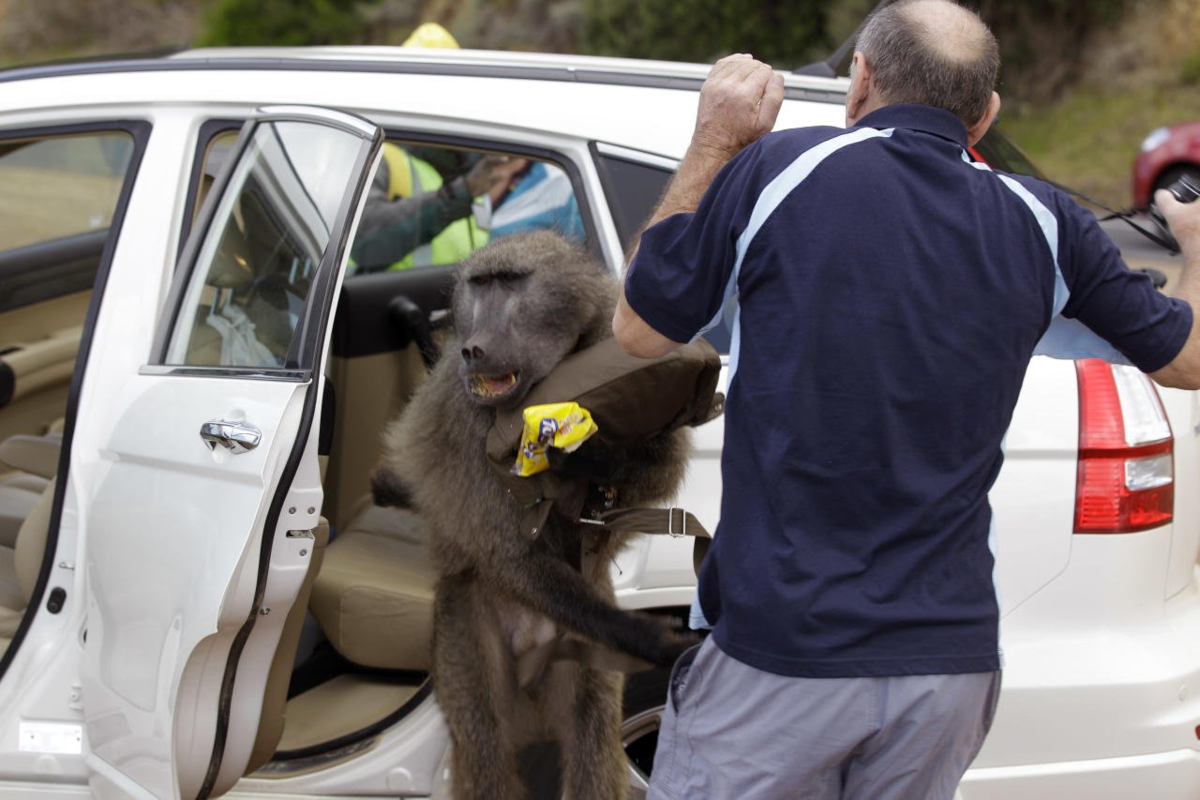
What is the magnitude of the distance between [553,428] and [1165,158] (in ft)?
37.6

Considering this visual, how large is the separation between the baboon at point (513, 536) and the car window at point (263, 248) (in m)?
0.37

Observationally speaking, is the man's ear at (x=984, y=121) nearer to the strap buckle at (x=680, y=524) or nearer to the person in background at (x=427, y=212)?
the strap buckle at (x=680, y=524)

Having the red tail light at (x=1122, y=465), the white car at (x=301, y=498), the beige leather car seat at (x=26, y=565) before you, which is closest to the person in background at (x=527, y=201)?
the white car at (x=301, y=498)

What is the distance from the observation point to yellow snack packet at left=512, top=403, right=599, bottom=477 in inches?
85.7

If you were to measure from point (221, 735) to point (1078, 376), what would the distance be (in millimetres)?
1871

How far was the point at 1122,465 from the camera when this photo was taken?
2.46 metres

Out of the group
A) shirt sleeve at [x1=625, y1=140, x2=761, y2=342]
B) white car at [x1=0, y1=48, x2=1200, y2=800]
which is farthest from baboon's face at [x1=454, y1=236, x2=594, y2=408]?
shirt sleeve at [x1=625, y1=140, x2=761, y2=342]

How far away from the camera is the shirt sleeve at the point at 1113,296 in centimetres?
181

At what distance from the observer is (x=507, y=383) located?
260 centimetres

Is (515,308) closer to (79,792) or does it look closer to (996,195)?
(996,195)

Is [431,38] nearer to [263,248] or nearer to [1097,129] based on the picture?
[263,248]

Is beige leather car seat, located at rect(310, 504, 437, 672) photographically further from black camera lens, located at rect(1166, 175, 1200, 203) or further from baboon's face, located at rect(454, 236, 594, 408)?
black camera lens, located at rect(1166, 175, 1200, 203)

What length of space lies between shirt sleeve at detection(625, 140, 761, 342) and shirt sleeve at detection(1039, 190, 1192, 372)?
1.57ft

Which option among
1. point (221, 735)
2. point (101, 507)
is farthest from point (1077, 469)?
point (101, 507)
